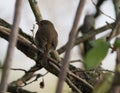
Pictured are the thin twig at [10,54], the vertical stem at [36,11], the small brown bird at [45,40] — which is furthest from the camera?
the vertical stem at [36,11]

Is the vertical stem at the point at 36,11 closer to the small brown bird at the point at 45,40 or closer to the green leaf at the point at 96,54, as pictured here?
the small brown bird at the point at 45,40

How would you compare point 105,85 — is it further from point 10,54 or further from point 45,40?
point 45,40

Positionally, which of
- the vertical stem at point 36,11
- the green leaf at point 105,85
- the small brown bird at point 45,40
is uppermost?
the vertical stem at point 36,11

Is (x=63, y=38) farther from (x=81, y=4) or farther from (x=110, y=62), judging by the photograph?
(x=81, y=4)

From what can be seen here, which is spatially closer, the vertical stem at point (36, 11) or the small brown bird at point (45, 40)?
the small brown bird at point (45, 40)

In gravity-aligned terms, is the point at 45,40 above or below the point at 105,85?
above

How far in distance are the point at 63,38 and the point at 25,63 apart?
0.21 metres

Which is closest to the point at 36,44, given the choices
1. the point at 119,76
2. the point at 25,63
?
the point at 119,76

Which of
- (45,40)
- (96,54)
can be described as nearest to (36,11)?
(45,40)

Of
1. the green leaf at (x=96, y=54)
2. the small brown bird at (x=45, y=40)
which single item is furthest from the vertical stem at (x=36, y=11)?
the green leaf at (x=96, y=54)

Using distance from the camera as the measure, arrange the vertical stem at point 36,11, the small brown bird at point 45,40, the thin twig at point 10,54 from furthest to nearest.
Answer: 1. the vertical stem at point 36,11
2. the small brown bird at point 45,40
3. the thin twig at point 10,54

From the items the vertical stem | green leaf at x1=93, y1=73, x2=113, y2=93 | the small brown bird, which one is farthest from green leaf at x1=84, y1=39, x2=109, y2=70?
the vertical stem

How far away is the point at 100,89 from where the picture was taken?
1.73ft

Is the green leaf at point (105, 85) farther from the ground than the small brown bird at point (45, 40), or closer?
closer
